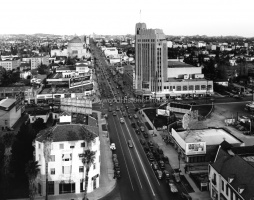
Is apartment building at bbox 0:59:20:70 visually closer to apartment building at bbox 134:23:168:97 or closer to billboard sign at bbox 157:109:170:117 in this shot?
apartment building at bbox 134:23:168:97

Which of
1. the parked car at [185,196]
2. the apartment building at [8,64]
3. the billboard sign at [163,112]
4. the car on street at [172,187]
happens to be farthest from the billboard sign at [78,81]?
the parked car at [185,196]

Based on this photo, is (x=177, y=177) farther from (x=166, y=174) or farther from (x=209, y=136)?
(x=209, y=136)

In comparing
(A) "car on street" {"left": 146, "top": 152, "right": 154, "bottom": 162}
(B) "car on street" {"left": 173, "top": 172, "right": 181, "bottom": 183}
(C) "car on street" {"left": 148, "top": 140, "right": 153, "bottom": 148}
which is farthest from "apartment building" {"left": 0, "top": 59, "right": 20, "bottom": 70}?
(B) "car on street" {"left": 173, "top": 172, "right": 181, "bottom": 183}

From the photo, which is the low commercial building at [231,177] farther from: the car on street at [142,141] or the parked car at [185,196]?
the car on street at [142,141]

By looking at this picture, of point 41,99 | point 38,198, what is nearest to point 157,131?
point 38,198

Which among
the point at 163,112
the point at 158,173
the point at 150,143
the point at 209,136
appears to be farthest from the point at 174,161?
the point at 163,112

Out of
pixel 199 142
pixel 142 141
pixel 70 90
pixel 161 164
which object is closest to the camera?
pixel 161 164

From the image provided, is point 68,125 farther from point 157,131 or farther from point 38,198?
point 157,131
